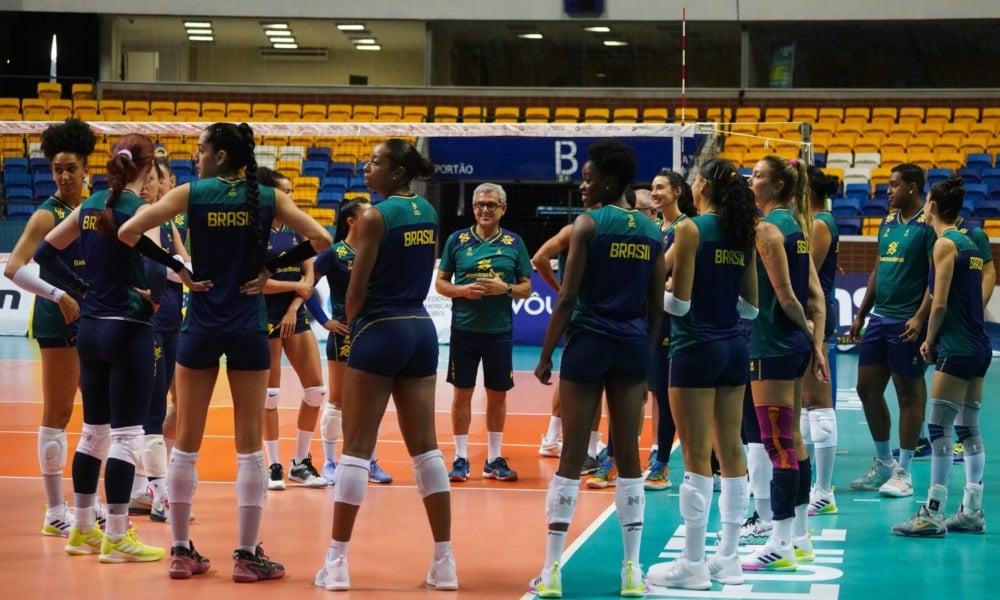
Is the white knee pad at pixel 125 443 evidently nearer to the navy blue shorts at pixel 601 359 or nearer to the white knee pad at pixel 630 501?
the navy blue shorts at pixel 601 359

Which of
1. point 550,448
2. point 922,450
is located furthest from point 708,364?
point 922,450

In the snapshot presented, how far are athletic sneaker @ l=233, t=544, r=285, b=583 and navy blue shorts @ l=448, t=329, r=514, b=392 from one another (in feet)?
10.1

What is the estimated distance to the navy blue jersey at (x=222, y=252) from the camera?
5.71 metres

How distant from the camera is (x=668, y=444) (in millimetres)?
8523

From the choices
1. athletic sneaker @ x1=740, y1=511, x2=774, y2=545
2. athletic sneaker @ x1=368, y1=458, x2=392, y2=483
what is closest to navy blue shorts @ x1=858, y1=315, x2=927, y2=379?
athletic sneaker @ x1=740, y1=511, x2=774, y2=545

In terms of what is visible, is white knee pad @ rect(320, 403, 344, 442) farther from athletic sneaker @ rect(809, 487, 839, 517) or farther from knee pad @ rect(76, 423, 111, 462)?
athletic sneaker @ rect(809, 487, 839, 517)

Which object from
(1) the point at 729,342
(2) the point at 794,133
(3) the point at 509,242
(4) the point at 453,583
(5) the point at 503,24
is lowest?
(4) the point at 453,583

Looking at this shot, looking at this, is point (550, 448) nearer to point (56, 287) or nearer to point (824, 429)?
point (824, 429)

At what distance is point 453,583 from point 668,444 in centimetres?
300

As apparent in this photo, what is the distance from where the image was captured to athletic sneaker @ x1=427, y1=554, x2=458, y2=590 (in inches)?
232

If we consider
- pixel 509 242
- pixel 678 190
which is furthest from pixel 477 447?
pixel 678 190

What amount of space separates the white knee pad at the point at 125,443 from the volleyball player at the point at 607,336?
83.6 inches

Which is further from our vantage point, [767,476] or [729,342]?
[767,476]

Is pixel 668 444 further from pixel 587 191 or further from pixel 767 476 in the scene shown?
pixel 587 191
